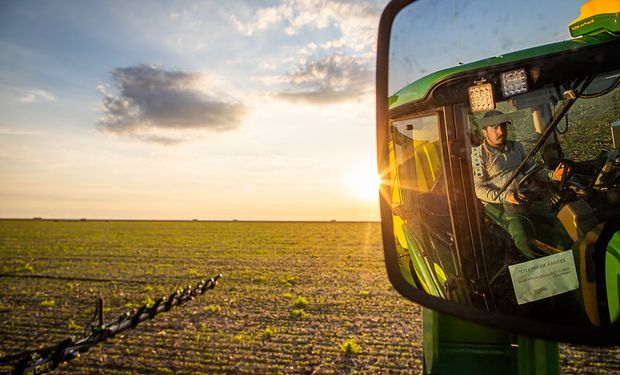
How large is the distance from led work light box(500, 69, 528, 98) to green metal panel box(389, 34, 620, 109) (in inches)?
1.1

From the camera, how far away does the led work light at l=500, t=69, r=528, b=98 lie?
0.91 meters

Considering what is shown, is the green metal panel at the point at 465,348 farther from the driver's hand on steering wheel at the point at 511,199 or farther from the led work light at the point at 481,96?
the led work light at the point at 481,96

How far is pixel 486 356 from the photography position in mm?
1243

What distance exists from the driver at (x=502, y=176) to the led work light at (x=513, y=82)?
57 mm

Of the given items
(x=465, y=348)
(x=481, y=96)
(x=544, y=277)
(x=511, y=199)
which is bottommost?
(x=465, y=348)

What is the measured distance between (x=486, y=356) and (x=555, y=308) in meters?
0.39

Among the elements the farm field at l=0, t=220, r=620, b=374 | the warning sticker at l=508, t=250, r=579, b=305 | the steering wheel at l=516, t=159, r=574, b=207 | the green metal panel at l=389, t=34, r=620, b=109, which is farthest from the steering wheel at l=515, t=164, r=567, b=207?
the farm field at l=0, t=220, r=620, b=374

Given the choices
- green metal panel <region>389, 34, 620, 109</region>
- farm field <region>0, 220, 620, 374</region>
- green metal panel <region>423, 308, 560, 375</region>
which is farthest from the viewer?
farm field <region>0, 220, 620, 374</region>

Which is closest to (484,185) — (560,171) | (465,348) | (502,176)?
(502,176)

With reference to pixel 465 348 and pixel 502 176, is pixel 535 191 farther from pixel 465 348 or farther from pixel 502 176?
pixel 465 348

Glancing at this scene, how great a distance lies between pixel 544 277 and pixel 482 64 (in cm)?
49

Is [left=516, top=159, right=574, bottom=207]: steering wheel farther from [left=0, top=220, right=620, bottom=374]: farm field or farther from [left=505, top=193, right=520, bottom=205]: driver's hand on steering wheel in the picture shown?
[left=0, top=220, right=620, bottom=374]: farm field

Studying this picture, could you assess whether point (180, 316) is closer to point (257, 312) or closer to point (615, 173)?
point (257, 312)

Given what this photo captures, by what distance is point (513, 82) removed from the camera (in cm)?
92
